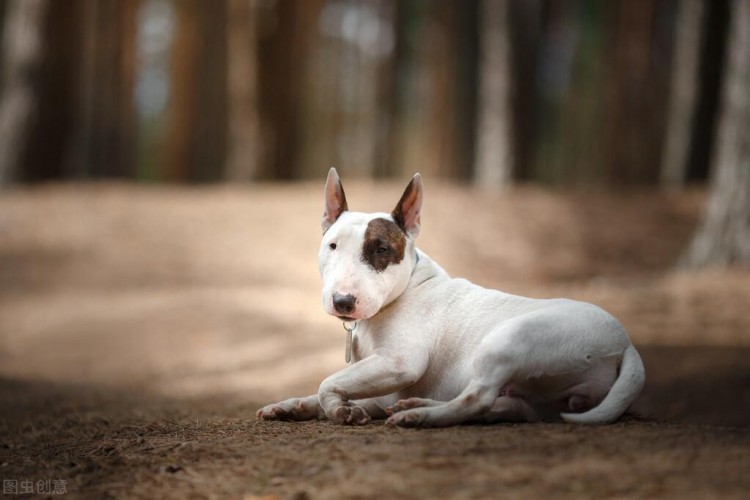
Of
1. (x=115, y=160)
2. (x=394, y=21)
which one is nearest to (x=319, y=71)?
(x=394, y=21)

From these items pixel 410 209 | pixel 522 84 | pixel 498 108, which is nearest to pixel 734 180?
pixel 410 209

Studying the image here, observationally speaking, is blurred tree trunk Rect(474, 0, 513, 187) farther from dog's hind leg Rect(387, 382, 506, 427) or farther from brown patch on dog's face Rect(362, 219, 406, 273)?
dog's hind leg Rect(387, 382, 506, 427)

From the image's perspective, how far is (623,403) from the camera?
13.2 feet

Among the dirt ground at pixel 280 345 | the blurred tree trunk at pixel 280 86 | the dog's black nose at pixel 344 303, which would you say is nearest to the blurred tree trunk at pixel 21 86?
the dirt ground at pixel 280 345

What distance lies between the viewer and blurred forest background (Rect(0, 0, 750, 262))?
16188 mm

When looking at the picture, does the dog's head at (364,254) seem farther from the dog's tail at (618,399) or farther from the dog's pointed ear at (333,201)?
the dog's tail at (618,399)

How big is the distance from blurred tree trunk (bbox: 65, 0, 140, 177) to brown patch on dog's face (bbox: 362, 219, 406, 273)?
87.9 ft

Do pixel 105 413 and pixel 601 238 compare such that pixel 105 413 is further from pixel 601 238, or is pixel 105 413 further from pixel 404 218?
pixel 601 238

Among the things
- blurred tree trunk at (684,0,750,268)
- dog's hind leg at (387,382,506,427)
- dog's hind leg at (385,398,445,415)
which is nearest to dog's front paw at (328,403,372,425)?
dog's hind leg at (385,398,445,415)

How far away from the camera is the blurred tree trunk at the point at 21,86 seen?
621 inches

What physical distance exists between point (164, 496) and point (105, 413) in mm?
2888

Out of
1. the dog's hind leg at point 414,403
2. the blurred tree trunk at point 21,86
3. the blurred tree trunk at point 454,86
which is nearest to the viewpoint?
the dog's hind leg at point 414,403

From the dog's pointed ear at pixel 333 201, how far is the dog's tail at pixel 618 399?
165cm

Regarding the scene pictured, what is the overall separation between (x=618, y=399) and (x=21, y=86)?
A: 14.9m
